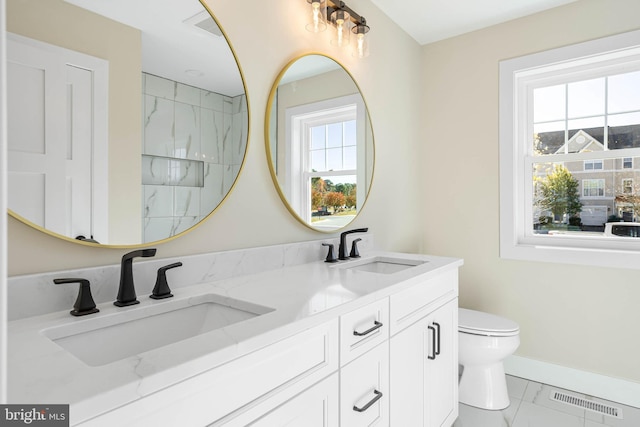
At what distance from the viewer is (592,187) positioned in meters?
2.48

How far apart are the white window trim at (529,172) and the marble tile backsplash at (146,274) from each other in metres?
1.58

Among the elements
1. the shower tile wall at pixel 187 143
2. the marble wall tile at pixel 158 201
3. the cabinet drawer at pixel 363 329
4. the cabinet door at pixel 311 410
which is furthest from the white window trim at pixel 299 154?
the cabinet door at pixel 311 410

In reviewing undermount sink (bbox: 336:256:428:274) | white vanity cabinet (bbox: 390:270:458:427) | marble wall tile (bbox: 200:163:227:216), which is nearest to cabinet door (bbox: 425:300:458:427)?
white vanity cabinet (bbox: 390:270:458:427)

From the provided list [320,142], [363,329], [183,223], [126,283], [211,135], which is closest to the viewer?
[126,283]

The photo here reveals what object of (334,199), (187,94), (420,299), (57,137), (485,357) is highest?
(187,94)

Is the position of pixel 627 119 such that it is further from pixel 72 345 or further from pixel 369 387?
pixel 72 345

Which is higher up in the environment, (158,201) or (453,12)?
(453,12)

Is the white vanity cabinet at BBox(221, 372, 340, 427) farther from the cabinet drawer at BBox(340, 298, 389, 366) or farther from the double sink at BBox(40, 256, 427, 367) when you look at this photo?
the double sink at BBox(40, 256, 427, 367)

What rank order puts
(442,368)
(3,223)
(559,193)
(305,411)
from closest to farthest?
(3,223) → (305,411) → (442,368) → (559,193)

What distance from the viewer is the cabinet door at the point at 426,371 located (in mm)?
1379

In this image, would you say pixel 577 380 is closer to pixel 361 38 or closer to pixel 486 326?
pixel 486 326

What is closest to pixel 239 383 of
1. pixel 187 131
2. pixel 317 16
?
pixel 187 131

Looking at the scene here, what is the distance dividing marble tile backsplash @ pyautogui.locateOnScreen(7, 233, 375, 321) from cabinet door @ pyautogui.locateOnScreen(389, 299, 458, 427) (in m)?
0.61

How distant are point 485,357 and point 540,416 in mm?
434
